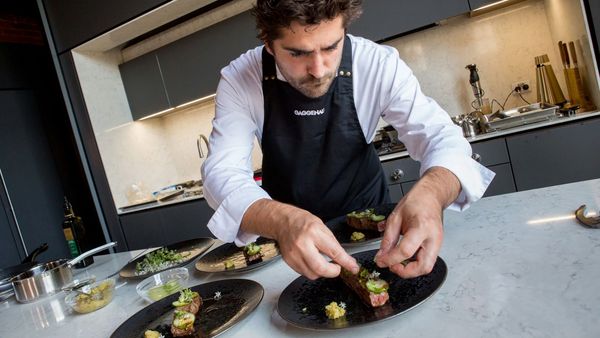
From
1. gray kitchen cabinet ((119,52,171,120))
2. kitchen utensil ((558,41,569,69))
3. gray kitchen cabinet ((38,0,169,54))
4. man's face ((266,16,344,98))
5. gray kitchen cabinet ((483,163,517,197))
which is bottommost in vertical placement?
gray kitchen cabinet ((483,163,517,197))

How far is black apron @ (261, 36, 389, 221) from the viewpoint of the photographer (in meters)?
1.47

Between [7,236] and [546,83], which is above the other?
[546,83]

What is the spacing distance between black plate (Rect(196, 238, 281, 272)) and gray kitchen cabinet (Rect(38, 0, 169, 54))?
86.1 inches

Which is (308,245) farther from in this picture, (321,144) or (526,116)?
(526,116)

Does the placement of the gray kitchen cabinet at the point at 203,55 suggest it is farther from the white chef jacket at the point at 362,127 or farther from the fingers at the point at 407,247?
the fingers at the point at 407,247

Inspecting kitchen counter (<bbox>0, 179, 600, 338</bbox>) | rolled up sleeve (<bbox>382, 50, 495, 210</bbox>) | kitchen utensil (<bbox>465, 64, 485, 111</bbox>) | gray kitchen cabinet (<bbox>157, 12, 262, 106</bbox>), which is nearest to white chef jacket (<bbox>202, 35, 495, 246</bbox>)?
rolled up sleeve (<bbox>382, 50, 495, 210</bbox>)

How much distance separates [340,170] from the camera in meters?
1.55

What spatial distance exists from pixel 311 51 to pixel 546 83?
2014 mm

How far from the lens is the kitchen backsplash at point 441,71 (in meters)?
2.64

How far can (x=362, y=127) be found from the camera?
153 centimetres

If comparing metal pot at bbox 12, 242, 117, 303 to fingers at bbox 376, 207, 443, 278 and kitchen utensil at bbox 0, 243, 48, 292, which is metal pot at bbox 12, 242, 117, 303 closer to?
kitchen utensil at bbox 0, 243, 48, 292

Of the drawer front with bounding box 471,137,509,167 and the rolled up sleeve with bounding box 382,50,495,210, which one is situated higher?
the rolled up sleeve with bounding box 382,50,495,210

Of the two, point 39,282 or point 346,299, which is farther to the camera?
point 39,282

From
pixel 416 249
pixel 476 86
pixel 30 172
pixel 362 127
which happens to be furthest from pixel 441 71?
pixel 30 172
